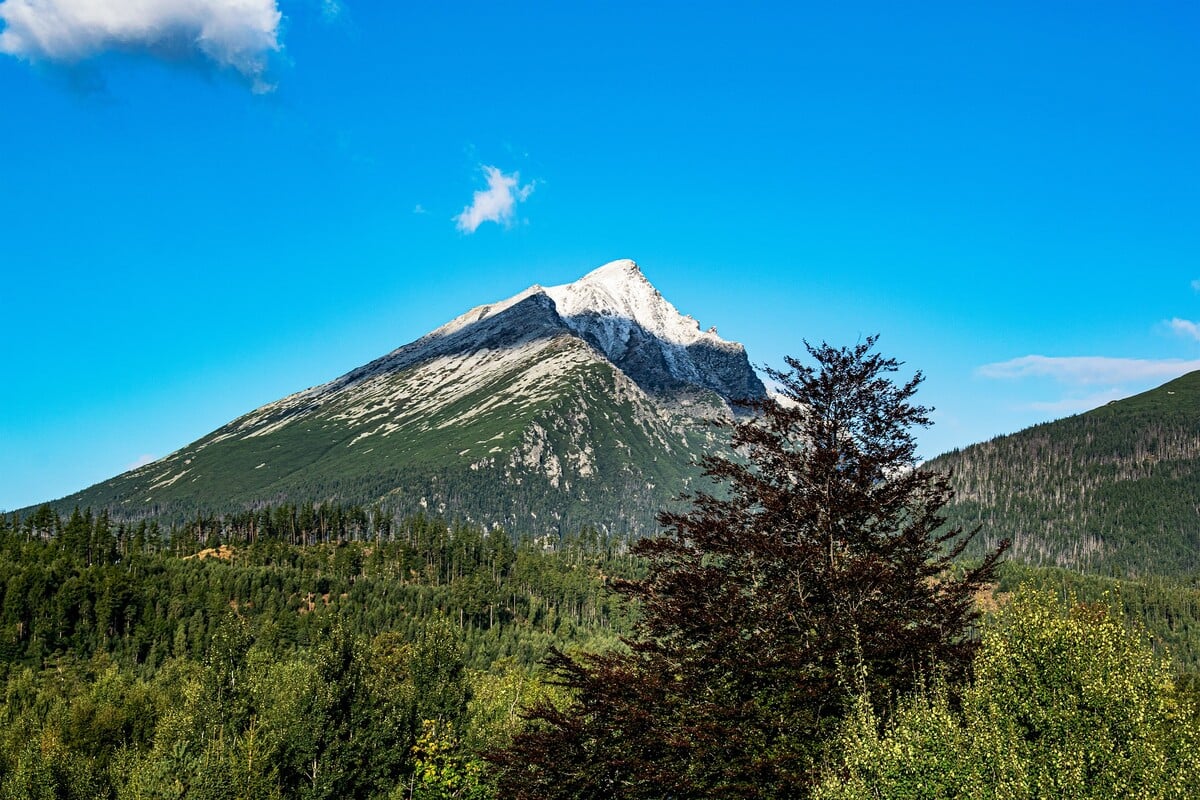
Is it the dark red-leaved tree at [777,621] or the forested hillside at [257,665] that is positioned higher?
the dark red-leaved tree at [777,621]

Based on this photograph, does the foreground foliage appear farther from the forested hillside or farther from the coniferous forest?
the forested hillside

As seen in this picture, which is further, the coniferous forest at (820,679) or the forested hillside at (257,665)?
the forested hillside at (257,665)

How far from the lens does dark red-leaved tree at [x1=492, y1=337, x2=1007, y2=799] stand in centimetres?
2361

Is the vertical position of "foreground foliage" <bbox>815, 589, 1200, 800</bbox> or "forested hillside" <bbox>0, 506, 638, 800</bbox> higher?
"foreground foliage" <bbox>815, 589, 1200, 800</bbox>

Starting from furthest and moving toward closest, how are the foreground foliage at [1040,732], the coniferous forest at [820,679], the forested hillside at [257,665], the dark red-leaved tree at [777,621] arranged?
the forested hillside at [257,665]
the dark red-leaved tree at [777,621]
the coniferous forest at [820,679]
the foreground foliage at [1040,732]

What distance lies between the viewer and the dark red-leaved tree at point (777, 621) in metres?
23.6

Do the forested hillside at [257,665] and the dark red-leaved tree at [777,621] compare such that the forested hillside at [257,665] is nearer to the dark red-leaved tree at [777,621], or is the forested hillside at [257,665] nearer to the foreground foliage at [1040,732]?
the dark red-leaved tree at [777,621]

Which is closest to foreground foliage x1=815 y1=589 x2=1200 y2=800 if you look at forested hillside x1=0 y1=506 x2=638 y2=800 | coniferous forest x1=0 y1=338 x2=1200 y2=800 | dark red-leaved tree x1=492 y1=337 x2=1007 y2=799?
coniferous forest x1=0 y1=338 x2=1200 y2=800

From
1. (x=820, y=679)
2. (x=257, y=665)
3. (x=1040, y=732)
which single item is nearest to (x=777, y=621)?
(x=820, y=679)

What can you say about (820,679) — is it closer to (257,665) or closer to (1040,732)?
(1040,732)

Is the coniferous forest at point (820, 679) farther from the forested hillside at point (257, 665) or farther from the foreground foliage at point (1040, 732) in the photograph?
the forested hillside at point (257, 665)

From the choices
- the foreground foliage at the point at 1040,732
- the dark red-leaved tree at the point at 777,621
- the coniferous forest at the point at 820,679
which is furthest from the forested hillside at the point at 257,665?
the foreground foliage at the point at 1040,732

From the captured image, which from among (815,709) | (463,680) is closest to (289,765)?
(463,680)

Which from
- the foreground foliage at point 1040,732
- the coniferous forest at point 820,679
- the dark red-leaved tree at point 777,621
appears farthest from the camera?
the dark red-leaved tree at point 777,621
